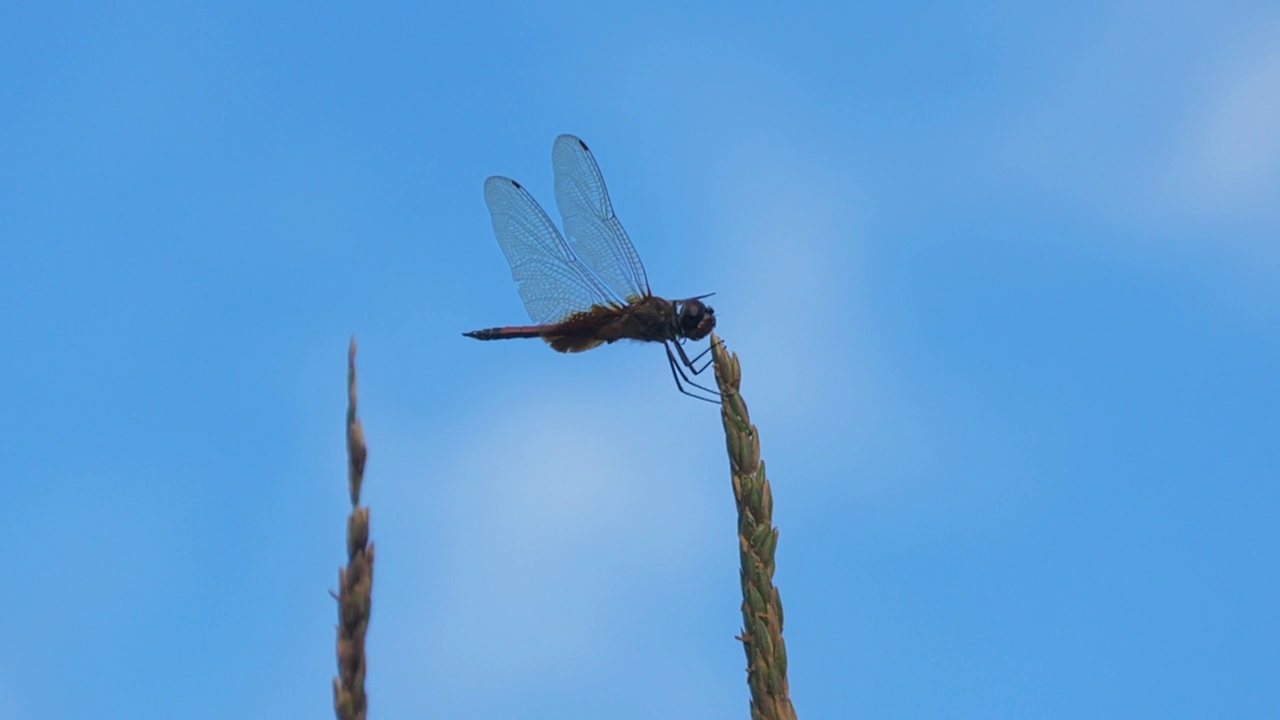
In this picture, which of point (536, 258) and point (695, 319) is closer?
point (695, 319)

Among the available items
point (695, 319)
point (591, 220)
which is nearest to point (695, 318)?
point (695, 319)

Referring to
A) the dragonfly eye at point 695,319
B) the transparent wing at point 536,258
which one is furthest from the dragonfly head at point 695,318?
the transparent wing at point 536,258

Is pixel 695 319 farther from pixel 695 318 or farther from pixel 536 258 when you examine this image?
pixel 536 258

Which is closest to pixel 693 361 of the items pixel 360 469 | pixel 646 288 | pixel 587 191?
pixel 646 288

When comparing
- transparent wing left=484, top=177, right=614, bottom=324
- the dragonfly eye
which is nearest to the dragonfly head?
the dragonfly eye

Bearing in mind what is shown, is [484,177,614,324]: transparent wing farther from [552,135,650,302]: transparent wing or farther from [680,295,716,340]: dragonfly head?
[680,295,716,340]: dragonfly head

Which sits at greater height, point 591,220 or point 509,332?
point 591,220

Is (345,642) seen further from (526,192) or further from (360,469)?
(526,192)
